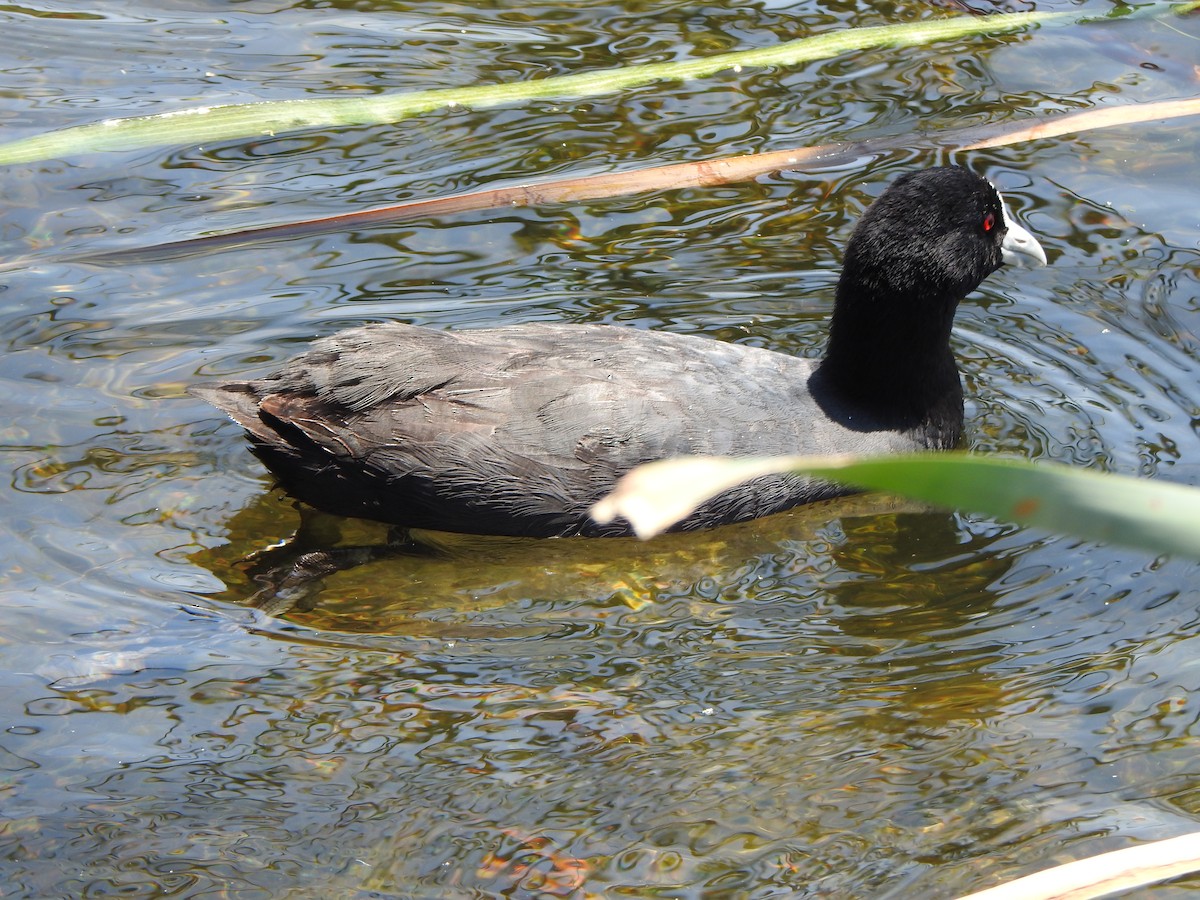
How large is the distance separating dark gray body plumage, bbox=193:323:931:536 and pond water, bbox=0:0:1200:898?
0.20 m

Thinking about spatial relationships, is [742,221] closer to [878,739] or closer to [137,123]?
[137,123]

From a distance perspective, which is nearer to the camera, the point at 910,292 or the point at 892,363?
the point at 910,292

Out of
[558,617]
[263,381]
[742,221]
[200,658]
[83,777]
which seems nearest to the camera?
[83,777]

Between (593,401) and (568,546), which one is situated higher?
(593,401)

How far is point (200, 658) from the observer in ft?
13.0

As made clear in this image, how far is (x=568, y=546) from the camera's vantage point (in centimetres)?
466

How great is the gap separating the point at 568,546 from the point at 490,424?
19.9 inches

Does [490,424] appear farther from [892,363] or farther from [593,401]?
[892,363]

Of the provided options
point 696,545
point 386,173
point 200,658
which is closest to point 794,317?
point 696,545

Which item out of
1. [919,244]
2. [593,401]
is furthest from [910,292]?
[593,401]

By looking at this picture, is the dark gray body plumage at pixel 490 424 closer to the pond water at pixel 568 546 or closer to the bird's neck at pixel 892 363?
the pond water at pixel 568 546

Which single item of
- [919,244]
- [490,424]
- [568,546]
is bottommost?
[568,546]

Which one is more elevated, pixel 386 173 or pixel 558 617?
pixel 386 173

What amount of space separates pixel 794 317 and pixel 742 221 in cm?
72
